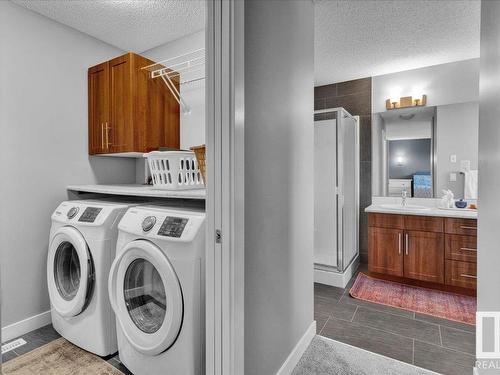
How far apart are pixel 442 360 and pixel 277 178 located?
5.15 ft

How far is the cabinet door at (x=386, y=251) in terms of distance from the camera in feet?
9.96

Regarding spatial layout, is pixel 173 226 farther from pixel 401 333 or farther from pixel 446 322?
pixel 446 322

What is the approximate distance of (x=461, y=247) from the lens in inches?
107

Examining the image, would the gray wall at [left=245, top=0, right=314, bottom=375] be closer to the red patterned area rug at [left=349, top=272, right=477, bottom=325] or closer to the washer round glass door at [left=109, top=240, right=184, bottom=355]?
the washer round glass door at [left=109, top=240, right=184, bottom=355]

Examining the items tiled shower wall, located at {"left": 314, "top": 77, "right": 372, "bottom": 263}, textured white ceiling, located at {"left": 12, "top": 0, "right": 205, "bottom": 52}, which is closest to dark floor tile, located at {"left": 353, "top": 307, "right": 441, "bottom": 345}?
tiled shower wall, located at {"left": 314, "top": 77, "right": 372, "bottom": 263}

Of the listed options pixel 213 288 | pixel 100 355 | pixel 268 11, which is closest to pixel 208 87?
pixel 268 11

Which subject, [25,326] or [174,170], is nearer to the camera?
[174,170]

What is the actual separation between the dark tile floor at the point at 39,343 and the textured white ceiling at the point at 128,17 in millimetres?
2425

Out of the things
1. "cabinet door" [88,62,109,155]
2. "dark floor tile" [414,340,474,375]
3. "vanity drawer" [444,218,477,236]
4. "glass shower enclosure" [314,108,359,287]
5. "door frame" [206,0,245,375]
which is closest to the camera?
"door frame" [206,0,245,375]

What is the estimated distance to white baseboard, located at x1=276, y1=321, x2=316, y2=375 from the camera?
5.50 feet

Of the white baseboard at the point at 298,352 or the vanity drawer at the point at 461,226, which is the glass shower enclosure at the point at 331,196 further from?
the white baseboard at the point at 298,352

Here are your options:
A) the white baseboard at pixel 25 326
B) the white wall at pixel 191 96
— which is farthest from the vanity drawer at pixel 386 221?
the white baseboard at pixel 25 326

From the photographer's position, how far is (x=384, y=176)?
363cm

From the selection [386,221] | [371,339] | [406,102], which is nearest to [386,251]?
[386,221]
